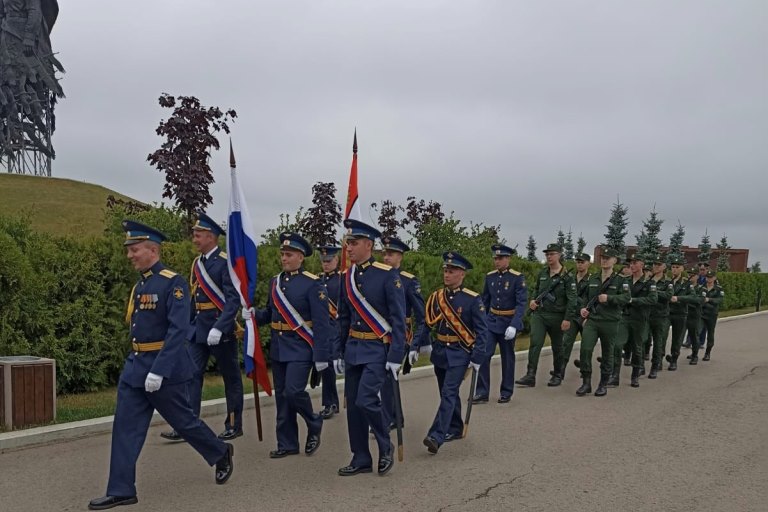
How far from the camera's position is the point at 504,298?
8742 millimetres

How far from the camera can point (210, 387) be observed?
8281 mm

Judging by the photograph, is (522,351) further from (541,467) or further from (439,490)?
(439,490)

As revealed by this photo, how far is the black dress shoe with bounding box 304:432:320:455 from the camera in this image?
5.74 metres

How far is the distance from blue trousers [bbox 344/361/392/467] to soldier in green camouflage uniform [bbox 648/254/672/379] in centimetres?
675

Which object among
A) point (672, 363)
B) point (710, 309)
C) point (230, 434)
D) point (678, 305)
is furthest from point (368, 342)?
point (710, 309)

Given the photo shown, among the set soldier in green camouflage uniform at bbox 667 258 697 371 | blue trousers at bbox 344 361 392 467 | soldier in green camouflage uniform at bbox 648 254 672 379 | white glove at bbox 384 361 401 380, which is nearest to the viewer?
blue trousers at bbox 344 361 392 467

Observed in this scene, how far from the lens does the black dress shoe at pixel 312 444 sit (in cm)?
574

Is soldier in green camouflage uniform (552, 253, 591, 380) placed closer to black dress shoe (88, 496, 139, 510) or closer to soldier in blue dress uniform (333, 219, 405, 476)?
soldier in blue dress uniform (333, 219, 405, 476)

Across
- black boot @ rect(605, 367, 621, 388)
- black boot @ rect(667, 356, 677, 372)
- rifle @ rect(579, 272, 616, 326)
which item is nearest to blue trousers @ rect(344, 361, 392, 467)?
rifle @ rect(579, 272, 616, 326)

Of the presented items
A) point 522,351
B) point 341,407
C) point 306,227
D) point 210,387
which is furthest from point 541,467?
point 306,227

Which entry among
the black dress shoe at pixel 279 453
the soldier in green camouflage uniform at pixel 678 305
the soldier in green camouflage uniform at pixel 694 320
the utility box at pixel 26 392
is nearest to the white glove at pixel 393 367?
the black dress shoe at pixel 279 453

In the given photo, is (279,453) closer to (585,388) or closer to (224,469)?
(224,469)

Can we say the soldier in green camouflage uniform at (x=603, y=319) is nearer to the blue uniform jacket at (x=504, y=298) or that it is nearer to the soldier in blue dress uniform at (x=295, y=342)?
the blue uniform jacket at (x=504, y=298)

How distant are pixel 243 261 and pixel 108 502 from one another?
89.7 inches
